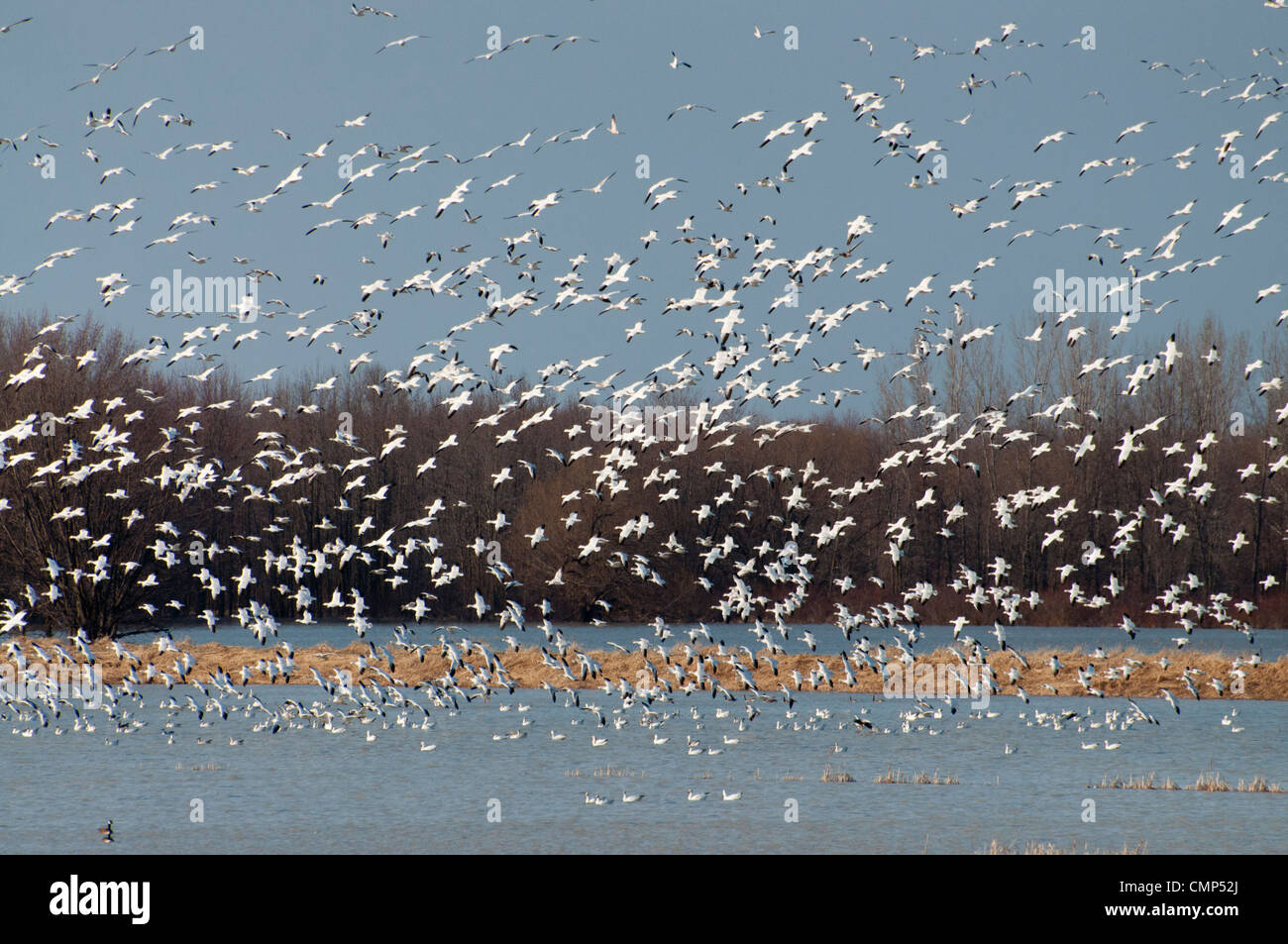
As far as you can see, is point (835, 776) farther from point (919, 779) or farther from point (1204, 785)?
point (1204, 785)

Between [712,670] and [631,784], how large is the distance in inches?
666

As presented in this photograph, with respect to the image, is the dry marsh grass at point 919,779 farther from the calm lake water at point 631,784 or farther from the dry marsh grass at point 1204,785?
the dry marsh grass at point 1204,785

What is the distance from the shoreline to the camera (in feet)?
131

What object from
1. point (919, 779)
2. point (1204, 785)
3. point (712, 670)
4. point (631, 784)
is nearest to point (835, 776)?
point (919, 779)

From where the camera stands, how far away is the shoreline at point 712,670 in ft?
131

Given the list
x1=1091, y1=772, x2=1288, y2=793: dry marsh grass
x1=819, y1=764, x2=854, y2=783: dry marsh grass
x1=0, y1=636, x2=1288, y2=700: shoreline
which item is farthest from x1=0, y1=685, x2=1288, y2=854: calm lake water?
x1=0, y1=636, x2=1288, y2=700: shoreline

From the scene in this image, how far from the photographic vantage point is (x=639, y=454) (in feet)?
251

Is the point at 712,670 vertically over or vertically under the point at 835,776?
over

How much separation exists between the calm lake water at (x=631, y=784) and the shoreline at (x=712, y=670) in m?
2.67

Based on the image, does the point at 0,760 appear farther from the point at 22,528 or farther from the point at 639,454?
the point at 639,454

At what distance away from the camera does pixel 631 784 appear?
25.6 meters

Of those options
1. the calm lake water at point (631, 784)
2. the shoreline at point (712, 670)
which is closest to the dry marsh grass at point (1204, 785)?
the calm lake water at point (631, 784)

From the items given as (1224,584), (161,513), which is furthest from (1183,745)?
(1224,584)
